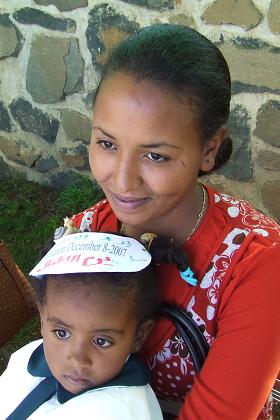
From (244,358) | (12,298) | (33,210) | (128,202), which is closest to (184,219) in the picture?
(128,202)

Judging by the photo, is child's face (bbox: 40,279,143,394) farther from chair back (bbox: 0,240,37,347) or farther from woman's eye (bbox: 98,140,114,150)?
chair back (bbox: 0,240,37,347)

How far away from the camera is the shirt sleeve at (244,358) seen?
128 cm

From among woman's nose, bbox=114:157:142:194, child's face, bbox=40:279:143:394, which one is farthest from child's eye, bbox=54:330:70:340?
woman's nose, bbox=114:157:142:194

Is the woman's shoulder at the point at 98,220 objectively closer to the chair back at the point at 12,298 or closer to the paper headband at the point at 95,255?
the paper headband at the point at 95,255

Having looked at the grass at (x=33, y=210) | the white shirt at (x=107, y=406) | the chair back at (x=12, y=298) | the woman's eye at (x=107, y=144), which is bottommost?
the grass at (x=33, y=210)

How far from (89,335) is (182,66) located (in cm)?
67

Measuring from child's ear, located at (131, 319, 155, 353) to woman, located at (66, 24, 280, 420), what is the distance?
3 cm

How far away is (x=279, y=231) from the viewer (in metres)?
1.50

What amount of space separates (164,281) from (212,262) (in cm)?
14

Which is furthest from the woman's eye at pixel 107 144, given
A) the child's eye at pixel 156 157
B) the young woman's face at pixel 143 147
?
the child's eye at pixel 156 157

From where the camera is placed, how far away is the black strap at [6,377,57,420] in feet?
4.76

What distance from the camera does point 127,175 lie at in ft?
4.38

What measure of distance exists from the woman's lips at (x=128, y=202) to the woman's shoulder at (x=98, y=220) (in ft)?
0.71

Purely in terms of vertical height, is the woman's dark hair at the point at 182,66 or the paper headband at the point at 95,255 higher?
the woman's dark hair at the point at 182,66
